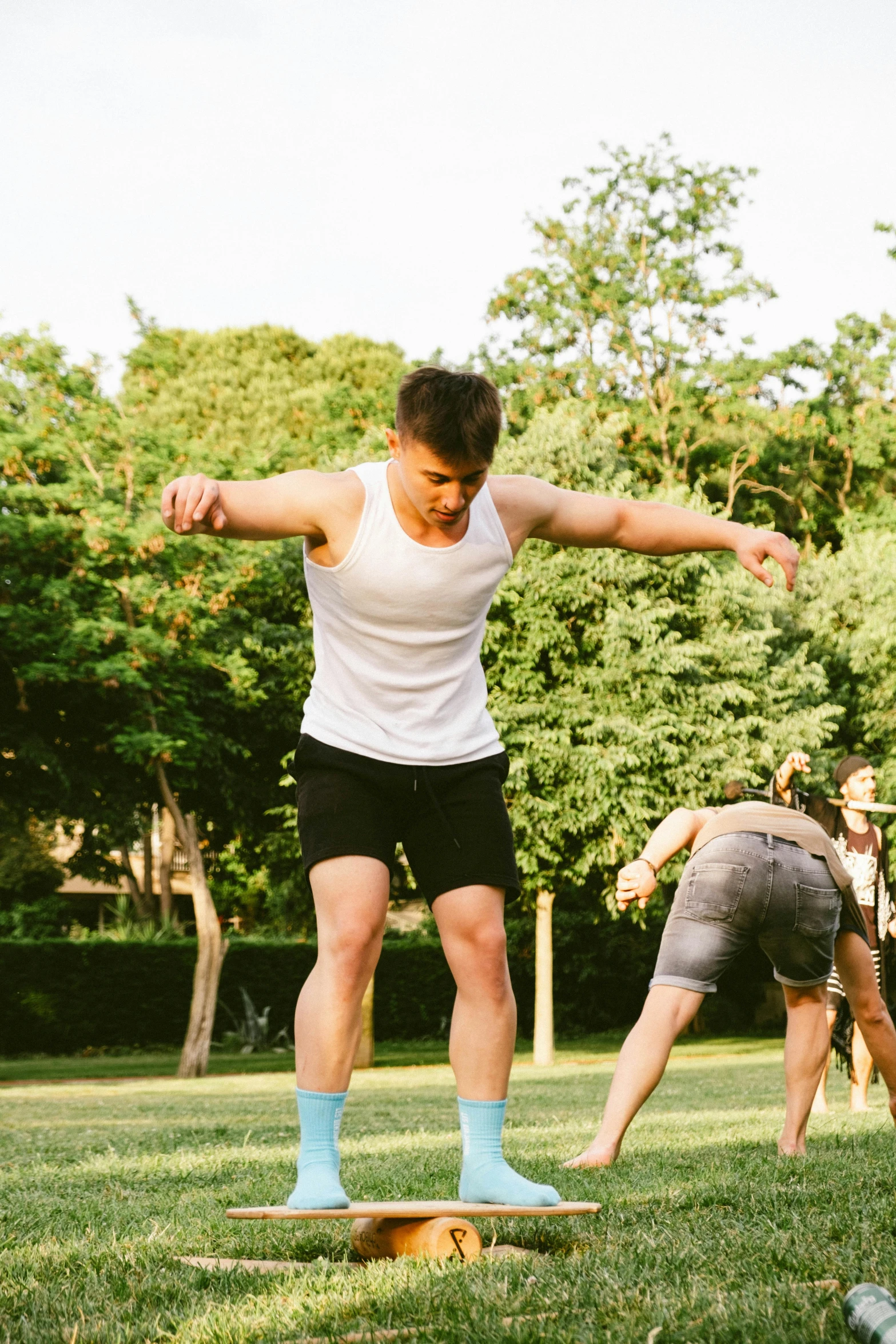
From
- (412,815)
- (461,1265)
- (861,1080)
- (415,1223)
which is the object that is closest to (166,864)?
(861,1080)

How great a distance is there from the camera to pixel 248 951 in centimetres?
2759

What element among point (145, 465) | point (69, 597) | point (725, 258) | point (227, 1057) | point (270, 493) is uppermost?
point (725, 258)

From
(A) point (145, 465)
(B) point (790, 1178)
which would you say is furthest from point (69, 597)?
(B) point (790, 1178)

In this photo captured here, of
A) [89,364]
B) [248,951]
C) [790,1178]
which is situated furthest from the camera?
[248,951]

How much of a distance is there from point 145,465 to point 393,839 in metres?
15.5

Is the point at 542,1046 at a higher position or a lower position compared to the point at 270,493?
lower

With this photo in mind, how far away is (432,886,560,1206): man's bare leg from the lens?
3.53 m

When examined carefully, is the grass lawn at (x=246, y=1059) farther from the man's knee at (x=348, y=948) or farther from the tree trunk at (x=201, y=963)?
the man's knee at (x=348, y=948)

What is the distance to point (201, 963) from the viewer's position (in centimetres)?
2017

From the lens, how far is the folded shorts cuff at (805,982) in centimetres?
542

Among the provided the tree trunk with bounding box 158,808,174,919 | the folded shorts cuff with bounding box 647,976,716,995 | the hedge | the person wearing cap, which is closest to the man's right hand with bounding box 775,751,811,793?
the person wearing cap

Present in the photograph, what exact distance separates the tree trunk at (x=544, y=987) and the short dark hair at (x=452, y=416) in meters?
19.3

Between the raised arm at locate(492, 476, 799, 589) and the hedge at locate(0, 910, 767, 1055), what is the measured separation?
78.1 ft

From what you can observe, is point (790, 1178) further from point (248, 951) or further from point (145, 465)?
point (248, 951)
